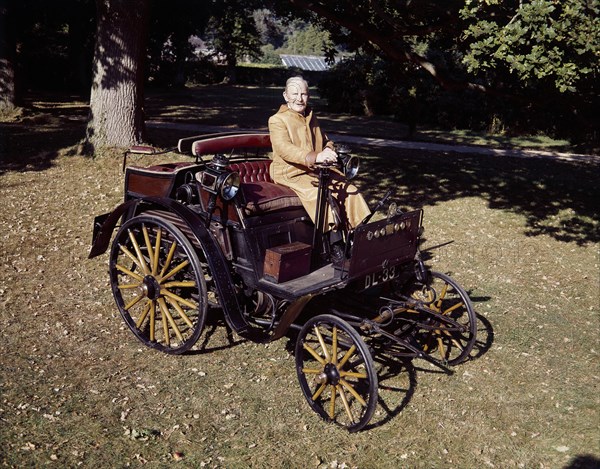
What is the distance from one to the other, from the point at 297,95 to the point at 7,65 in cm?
1359

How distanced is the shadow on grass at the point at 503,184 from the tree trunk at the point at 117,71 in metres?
4.15

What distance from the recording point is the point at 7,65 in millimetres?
16125

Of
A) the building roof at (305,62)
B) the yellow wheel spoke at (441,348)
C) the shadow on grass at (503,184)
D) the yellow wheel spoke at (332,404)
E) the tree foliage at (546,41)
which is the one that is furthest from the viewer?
the building roof at (305,62)

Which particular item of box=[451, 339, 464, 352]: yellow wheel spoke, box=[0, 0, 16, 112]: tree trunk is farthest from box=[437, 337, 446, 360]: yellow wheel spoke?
box=[0, 0, 16, 112]: tree trunk

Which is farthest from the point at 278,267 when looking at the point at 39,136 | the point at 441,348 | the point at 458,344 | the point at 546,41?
the point at 39,136

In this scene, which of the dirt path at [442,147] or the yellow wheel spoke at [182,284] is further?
the dirt path at [442,147]

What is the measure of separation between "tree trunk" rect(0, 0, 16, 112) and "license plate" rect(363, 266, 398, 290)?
14.1 m

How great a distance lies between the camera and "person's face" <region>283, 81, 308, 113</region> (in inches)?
204

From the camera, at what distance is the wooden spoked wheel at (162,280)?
193 inches

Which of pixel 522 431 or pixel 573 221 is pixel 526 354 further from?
pixel 573 221

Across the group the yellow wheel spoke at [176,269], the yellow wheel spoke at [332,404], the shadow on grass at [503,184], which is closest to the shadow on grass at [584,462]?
the yellow wheel spoke at [332,404]

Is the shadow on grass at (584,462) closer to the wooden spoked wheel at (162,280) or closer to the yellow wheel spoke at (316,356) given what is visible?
the yellow wheel spoke at (316,356)

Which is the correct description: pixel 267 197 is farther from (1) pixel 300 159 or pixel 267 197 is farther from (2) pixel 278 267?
(2) pixel 278 267

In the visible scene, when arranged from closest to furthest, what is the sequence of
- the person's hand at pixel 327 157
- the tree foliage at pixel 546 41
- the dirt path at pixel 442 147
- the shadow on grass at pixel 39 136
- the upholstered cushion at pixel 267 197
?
the person's hand at pixel 327 157 < the upholstered cushion at pixel 267 197 < the tree foliage at pixel 546 41 < the shadow on grass at pixel 39 136 < the dirt path at pixel 442 147
